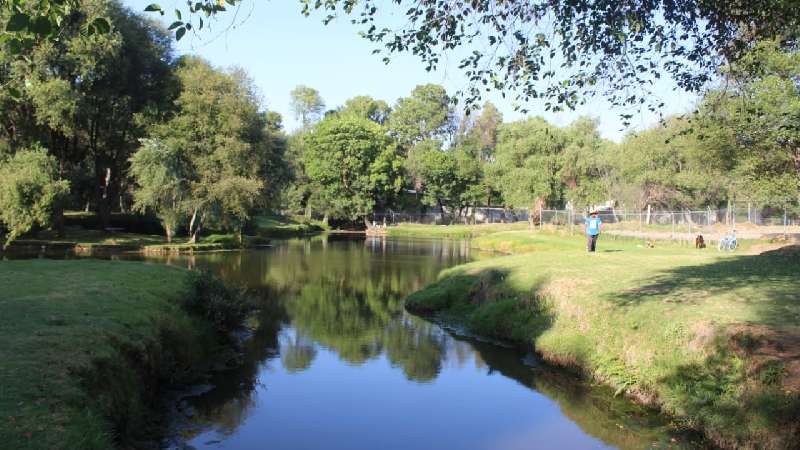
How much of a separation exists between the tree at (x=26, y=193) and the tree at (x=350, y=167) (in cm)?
4416

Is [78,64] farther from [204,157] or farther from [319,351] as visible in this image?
[319,351]

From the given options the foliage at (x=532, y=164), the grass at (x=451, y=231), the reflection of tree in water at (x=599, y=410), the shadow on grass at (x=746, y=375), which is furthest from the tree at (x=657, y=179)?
the reflection of tree in water at (x=599, y=410)

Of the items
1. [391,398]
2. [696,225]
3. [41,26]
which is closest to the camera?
[41,26]

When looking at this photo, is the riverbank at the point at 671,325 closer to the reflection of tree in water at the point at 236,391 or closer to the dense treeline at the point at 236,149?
the dense treeline at the point at 236,149

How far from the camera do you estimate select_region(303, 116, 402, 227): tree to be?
78.6 metres

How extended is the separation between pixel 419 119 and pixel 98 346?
317 feet

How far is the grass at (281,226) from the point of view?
64.1 meters

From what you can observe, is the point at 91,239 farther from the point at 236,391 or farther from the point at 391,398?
the point at 391,398

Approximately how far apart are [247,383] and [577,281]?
971 centimetres

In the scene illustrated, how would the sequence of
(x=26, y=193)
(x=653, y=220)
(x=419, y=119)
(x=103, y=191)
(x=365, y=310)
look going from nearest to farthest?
(x=365, y=310) < (x=26, y=193) < (x=103, y=191) < (x=653, y=220) < (x=419, y=119)

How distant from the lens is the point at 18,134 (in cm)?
4131

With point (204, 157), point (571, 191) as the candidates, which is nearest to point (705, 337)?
point (204, 157)

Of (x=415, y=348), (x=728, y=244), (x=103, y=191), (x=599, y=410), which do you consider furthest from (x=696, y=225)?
(x=103, y=191)

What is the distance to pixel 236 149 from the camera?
4322 cm
